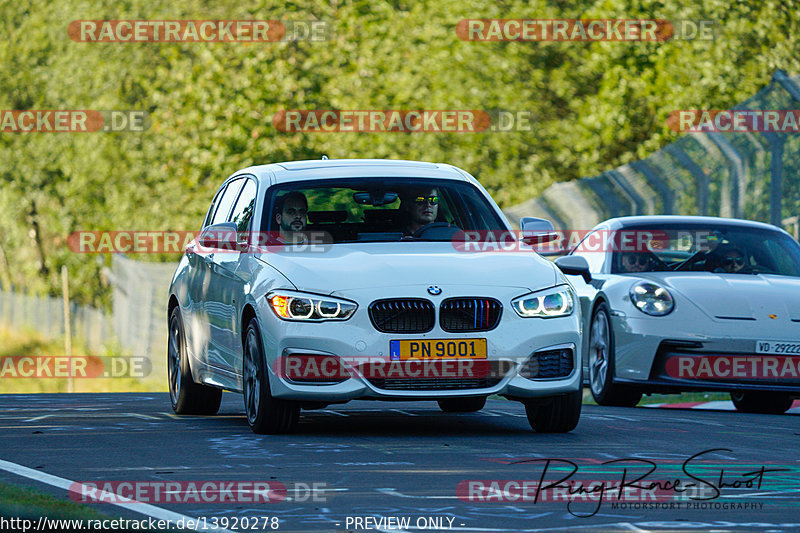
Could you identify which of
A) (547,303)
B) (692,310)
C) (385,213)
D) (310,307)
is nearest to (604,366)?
(692,310)

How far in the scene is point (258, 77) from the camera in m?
36.7

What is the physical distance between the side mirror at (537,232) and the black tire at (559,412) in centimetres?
119

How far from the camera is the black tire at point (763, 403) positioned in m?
14.9

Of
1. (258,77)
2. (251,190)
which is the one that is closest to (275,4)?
(258,77)

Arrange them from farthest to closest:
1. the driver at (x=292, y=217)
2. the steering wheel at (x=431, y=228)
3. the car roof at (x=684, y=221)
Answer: the car roof at (x=684, y=221)
the steering wheel at (x=431, y=228)
the driver at (x=292, y=217)

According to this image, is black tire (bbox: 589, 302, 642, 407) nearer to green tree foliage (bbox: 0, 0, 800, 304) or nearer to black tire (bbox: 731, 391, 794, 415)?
black tire (bbox: 731, 391, 794, 415)

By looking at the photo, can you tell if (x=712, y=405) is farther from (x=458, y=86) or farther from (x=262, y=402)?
(x=458, y=86)

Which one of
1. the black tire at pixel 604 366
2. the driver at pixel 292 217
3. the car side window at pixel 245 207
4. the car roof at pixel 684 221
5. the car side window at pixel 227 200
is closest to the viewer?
the driver at pixel 292 217

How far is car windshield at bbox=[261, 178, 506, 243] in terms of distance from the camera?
1132 cm

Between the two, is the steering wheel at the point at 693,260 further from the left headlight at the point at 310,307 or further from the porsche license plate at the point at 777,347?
the left headlight at the point at 310,307

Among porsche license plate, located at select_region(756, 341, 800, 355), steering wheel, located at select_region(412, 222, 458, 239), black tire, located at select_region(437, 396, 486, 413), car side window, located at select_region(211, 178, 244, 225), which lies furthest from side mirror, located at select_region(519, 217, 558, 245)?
porsche license plate, located at select_region(756, 341, 800, 355)

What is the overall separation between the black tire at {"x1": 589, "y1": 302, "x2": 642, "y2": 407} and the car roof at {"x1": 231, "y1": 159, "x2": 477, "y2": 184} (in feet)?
8.94

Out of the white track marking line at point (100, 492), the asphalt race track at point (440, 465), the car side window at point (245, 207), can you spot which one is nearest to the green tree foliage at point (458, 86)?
the car side window at point (245, 207)

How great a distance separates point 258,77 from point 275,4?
400 centimetres
